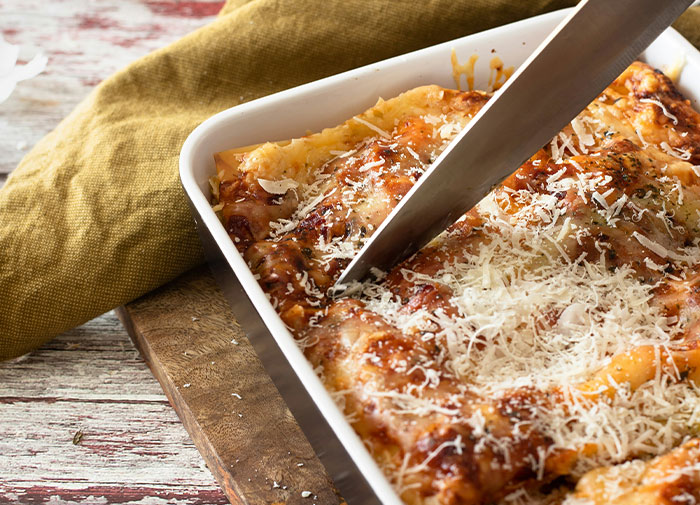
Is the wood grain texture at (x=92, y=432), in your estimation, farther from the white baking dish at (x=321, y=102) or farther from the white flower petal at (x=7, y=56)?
the white flower petal at (x=7, y=56)

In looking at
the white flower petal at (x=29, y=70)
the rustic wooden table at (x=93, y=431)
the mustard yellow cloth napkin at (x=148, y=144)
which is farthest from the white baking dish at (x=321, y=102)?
the white flower petal at (x=29, y=70)

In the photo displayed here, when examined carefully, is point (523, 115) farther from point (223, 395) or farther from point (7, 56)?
point (7, 56)

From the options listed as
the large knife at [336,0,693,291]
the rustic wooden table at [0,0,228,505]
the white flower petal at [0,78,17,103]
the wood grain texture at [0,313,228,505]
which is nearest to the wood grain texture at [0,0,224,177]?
the white flower petal at [0,78,17,103]

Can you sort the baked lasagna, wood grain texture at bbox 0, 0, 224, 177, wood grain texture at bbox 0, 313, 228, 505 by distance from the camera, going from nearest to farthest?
1. the baked lasagna
2. wood grain texture at bbox 0, 313, 228, 505
3. wood grain texture at bbox 0, 0, 224, 177

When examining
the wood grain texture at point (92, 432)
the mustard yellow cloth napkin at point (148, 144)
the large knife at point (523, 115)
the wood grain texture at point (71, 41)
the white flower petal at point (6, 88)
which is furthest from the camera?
the wood grain texture at point (71, 41)

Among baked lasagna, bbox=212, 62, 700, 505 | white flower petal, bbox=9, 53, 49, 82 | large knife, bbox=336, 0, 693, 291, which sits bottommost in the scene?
white flower petal, bbox=9, 53, 49, 82

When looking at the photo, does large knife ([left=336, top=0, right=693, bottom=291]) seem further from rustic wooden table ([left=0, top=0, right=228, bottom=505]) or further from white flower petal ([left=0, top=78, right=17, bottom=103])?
white flower petal ([left=0, top=78, right=17, bottom=103])

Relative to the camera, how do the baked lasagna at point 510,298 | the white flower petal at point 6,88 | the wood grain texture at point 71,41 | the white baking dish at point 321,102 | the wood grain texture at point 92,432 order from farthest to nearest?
the wood grain texture at point 71,41, the white flower petal at point 6,88, the wood grain texture at point 92,432, the white baking dish at point 321,102, the baked lasagna at point 510,298

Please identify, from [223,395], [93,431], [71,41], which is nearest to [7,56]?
[71,41]
